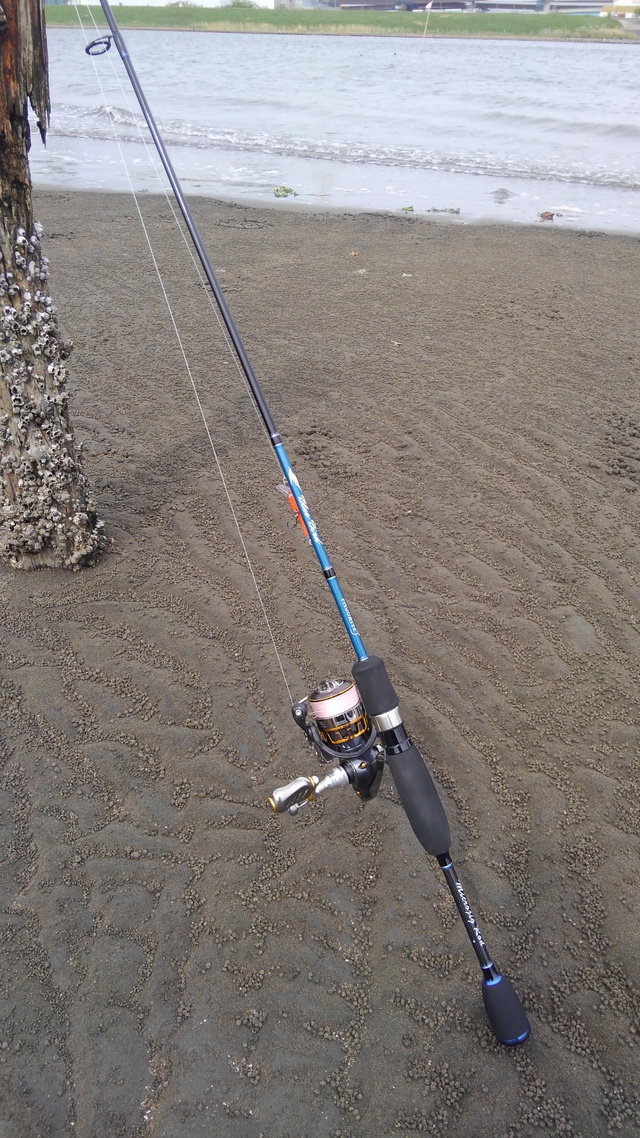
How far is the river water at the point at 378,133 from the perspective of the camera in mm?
12688

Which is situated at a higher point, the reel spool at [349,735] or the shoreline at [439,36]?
the shoreline at [439,36]

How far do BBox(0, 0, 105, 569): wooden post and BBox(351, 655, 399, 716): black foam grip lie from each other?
211 cm

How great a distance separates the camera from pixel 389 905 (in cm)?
285

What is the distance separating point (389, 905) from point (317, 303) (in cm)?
620

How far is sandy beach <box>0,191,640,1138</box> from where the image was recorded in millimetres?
2416

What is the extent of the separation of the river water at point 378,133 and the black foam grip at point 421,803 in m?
4.43

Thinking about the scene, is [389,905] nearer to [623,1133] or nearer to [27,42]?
[623,1133]

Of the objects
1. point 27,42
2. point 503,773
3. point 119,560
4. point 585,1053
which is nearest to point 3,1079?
point 585,1053

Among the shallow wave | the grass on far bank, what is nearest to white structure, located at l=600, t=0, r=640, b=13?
the grass on far bank

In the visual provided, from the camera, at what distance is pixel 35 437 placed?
3.71 m

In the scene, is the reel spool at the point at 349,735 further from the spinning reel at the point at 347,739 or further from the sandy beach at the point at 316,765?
the sandy beach at the point at 316,765

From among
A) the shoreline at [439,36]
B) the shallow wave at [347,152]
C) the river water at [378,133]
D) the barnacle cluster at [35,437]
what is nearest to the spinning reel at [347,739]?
the barnacle cluster at [35,437]

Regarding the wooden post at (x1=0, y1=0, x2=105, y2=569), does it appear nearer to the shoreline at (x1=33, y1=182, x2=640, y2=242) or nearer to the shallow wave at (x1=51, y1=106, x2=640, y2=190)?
the shoreline at (x1=33, y1=182, x2=640, y2=242)

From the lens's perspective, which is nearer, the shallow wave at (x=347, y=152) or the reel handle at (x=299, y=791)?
the reel handle at (x=299, y=791)
